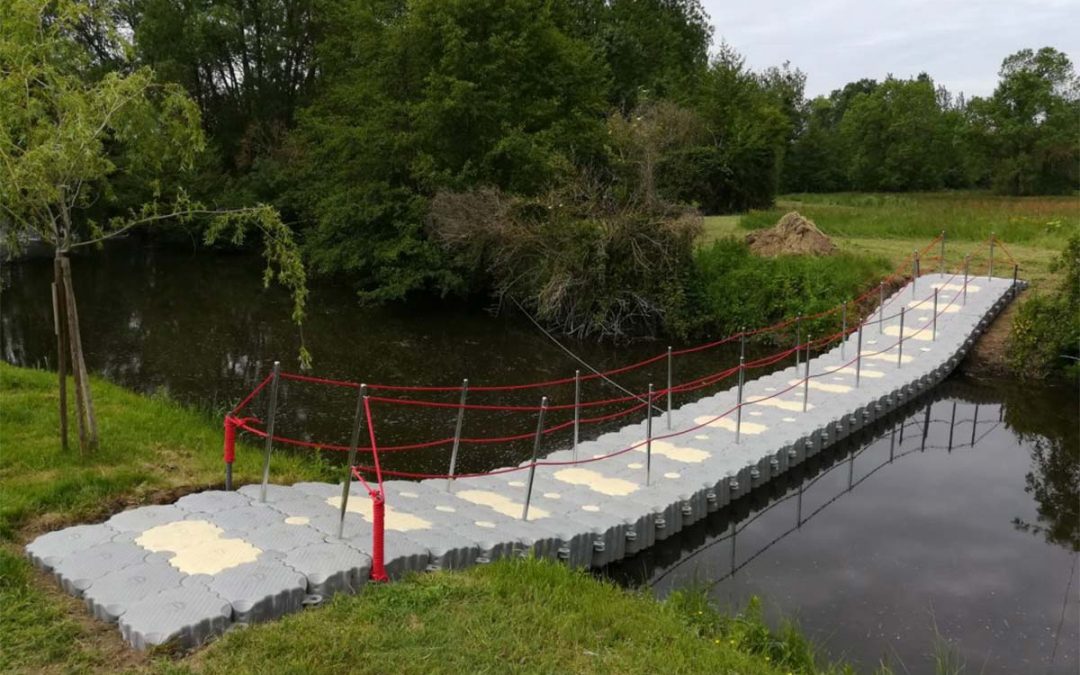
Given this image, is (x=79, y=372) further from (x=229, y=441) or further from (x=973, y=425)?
(x=973, y=425)

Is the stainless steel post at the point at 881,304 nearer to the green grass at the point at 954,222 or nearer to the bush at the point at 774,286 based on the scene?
the bush at the point at 774,286

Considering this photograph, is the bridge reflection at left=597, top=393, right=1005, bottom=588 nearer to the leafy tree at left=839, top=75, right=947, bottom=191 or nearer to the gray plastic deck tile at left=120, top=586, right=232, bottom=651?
the gray plastic deck tile at left=120, top=586, right=232, bottom=651

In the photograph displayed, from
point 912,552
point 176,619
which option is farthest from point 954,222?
point 176,619

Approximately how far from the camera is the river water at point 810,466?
767 cm

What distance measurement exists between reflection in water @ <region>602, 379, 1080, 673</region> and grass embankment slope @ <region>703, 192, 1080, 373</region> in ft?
20.4

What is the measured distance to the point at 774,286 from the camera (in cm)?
2000

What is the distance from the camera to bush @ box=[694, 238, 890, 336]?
19500 millimetres

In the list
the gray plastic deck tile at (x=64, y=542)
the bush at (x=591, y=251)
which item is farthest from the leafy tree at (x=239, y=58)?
the gray plastic deck tile at (x=64, y=542)

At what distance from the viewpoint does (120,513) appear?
22.4 ft

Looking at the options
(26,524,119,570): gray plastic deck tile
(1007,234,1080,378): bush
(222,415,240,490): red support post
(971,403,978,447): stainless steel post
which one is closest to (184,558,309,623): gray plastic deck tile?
(26,524,119,570): gray plastic deck tile

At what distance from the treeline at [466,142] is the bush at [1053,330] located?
23.4 feet

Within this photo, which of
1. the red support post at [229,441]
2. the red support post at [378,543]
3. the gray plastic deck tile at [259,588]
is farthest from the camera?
the red support post at [229,441]

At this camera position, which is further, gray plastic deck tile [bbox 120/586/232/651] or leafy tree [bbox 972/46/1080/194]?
leafy tree [bbox 972/46/1080/194]

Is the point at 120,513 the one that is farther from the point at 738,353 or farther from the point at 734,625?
the point at 738,353
